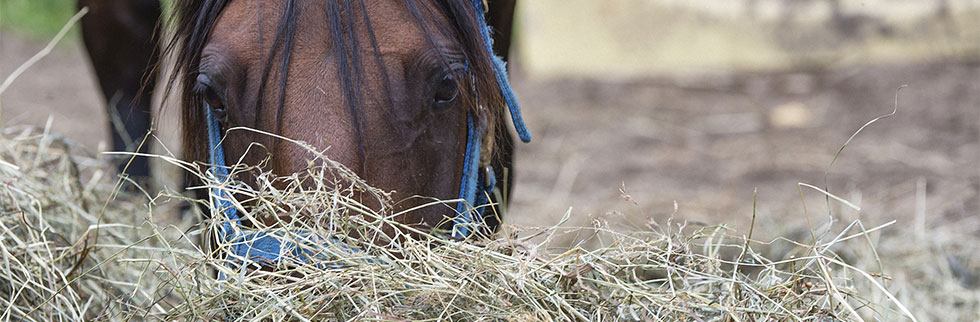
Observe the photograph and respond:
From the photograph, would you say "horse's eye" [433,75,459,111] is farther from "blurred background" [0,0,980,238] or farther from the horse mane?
"blurred background" [0,0,980,238]

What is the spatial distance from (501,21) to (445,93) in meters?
0.72

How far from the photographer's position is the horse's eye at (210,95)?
4.61 feet

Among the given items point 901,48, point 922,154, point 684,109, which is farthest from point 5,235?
point 901,48

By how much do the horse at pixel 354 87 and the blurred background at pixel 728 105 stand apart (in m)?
1.81

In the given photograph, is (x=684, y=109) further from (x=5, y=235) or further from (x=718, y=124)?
(x=5, y=235)

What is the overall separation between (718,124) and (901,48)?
1.58 metres

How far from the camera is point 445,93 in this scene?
4.81ft

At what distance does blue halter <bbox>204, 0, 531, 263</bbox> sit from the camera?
1244 mm

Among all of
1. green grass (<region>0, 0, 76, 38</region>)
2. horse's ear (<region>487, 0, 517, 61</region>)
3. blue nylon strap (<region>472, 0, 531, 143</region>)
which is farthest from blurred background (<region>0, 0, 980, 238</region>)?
blue nylon strap (<region>472, 0, 531, 143</region>)

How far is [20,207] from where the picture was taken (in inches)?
63.9

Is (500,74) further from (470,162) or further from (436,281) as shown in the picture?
(436,281)

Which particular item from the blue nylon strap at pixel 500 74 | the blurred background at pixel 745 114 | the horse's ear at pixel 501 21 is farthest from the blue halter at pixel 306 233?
the blurred background at pixel 745 114

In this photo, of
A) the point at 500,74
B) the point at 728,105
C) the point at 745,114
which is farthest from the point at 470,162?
the point at 728,105

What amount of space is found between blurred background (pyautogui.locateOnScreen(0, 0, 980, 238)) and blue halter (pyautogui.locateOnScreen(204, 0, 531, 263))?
1.66 metres
